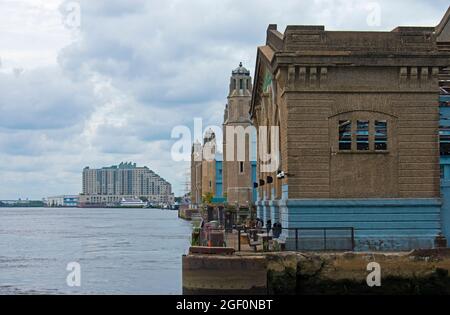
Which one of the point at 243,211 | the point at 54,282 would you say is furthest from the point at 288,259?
the point at 243,211

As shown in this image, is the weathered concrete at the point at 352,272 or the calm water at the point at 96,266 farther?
the calm water at the point at 96,266

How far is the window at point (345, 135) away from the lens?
3728cm

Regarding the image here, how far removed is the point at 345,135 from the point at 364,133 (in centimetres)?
87

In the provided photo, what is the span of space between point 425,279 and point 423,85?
9.06 meters

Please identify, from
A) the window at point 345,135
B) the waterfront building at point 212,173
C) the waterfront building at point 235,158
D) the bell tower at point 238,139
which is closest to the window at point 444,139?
the window at point 345,135

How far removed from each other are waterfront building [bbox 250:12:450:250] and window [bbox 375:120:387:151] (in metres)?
0.04

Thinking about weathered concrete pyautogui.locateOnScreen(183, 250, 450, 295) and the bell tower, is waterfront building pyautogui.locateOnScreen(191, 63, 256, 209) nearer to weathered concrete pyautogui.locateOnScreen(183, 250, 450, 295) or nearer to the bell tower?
the bell tower

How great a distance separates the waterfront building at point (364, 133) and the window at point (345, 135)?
45 mm

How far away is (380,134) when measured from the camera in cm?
3747

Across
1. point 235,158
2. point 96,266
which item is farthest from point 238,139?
point 96,266

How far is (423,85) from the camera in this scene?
37438 mm

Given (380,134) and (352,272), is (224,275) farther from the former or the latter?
(380,134)

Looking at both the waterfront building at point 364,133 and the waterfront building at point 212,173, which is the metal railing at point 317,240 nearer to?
the waterfront building at point 364,133
